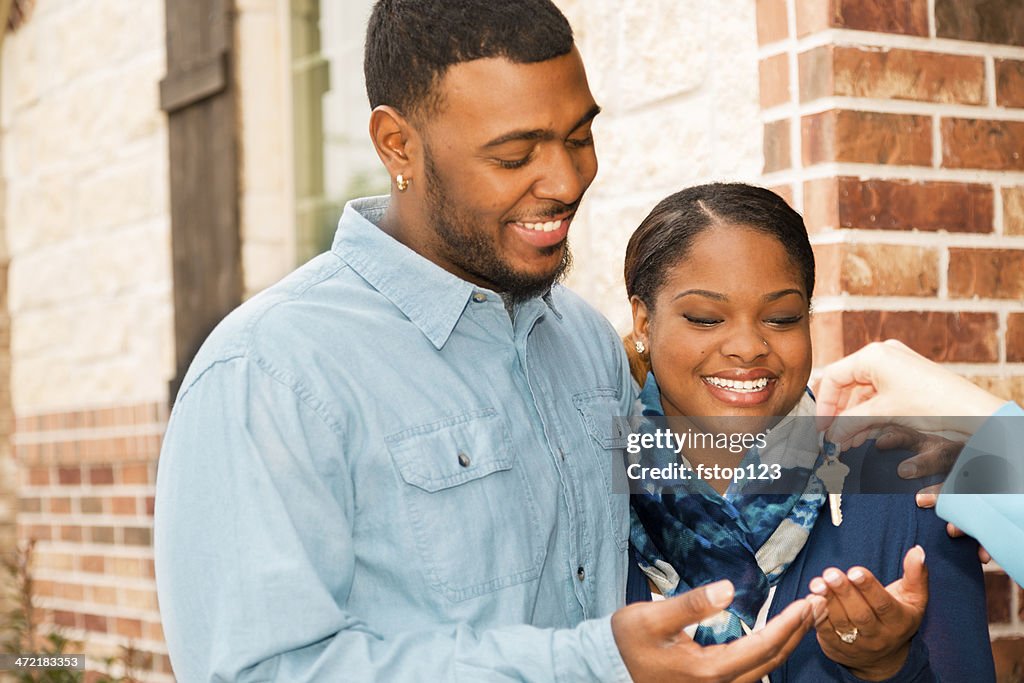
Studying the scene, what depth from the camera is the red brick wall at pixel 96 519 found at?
16.2 feet

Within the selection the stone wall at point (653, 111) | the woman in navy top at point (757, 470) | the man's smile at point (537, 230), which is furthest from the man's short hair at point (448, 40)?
the stone wall at point (653, 111)

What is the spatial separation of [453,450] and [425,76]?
1.81 feet

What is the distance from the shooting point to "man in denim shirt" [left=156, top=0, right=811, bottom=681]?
1720 millimetres

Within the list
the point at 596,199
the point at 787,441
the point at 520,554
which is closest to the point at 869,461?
the point at 787,441

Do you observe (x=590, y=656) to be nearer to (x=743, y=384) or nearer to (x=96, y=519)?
(x=743, y=384)

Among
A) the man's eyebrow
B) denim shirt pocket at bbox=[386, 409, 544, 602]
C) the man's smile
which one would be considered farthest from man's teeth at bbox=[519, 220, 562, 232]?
denim shirt pocket at bbox=[386, 409, 544, 602]

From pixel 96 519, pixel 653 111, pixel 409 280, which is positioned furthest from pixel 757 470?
pixel 96 519

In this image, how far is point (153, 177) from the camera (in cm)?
503

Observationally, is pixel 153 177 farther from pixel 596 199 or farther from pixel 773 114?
pixel 773 114

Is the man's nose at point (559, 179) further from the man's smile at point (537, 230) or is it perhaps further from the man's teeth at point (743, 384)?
the man's teeth at point (743, 384)

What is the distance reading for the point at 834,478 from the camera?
211 cm

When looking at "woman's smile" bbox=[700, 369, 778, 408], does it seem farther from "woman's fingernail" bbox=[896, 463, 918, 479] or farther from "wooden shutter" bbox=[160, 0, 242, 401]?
"wooden shutter" bbox=[160, 0, 242, 401]

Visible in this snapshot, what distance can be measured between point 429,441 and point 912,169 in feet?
4.56

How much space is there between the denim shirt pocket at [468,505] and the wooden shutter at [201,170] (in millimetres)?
2843
